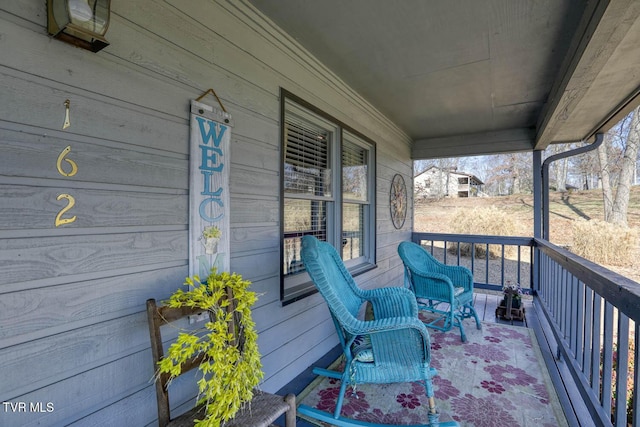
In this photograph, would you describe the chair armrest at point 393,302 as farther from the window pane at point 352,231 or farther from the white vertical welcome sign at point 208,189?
the white vertical welcome sign at point 208,189

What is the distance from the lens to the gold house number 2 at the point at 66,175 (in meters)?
1.05

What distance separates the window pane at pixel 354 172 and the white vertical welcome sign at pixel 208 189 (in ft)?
5.14

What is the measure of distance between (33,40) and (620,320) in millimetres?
2518

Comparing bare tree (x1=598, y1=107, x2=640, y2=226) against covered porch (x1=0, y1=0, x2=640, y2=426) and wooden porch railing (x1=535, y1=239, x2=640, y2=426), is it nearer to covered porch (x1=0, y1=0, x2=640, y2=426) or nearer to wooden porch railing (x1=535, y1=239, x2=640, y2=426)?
covered porch (x1=0, y1=0, x2=640, y2=426)

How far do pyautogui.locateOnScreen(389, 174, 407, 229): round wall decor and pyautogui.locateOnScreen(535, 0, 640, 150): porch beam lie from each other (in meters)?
1.81

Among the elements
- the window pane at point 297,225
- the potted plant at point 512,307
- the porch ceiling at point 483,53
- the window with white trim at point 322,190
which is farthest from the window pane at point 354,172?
the potted plant at point 512,307

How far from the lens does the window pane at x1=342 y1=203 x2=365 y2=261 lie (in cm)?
317

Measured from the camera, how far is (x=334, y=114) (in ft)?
9.25

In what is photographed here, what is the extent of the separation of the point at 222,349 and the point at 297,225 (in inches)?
53.0

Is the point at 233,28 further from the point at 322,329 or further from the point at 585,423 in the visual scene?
the point at 585,423

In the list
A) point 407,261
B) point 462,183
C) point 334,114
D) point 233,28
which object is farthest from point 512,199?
point 233,28

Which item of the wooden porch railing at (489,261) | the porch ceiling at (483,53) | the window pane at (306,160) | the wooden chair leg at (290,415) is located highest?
the porch ceiling at (483,53)

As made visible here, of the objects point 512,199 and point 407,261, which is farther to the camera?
point 512,199

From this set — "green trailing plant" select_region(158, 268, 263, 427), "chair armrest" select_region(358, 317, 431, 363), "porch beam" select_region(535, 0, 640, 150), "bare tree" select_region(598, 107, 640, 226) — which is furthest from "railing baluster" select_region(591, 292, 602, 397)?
"bare tree" select_region(598, 107, 640, 226)
